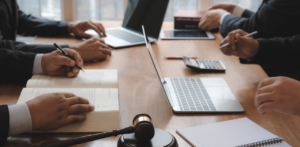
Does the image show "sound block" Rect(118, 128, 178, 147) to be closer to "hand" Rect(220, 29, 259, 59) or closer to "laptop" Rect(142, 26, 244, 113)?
"laptop" Rect(142, 26, 244, 113)

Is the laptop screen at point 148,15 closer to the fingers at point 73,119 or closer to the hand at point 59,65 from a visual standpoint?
the hand at point 59,65

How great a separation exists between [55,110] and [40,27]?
40.4 inches

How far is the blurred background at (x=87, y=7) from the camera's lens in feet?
8.87

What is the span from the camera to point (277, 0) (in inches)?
52.7

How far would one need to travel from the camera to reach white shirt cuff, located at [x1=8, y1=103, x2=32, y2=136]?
2.07 ft

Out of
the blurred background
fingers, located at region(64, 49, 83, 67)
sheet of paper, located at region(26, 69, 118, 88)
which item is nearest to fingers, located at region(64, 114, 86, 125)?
sheet of paper, located at region(26, 69, 118, 88)

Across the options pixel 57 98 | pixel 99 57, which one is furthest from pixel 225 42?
pixel 57 98

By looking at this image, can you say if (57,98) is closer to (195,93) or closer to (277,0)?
(195,93)

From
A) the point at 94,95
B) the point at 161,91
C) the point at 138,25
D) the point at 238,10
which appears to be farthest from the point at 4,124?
the point at 238,10

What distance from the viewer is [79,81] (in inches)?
36.8

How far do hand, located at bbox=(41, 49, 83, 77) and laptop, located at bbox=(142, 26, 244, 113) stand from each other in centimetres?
28

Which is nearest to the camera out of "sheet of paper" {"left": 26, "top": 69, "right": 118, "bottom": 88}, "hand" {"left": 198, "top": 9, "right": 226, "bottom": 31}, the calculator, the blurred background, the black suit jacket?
"sheet of paper" {"left": 26, "top": 69, "right": 118, "bottom": 88}

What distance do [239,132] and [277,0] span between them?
90 cm

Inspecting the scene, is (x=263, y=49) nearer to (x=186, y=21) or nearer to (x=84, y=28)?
(x=186, y=21)
